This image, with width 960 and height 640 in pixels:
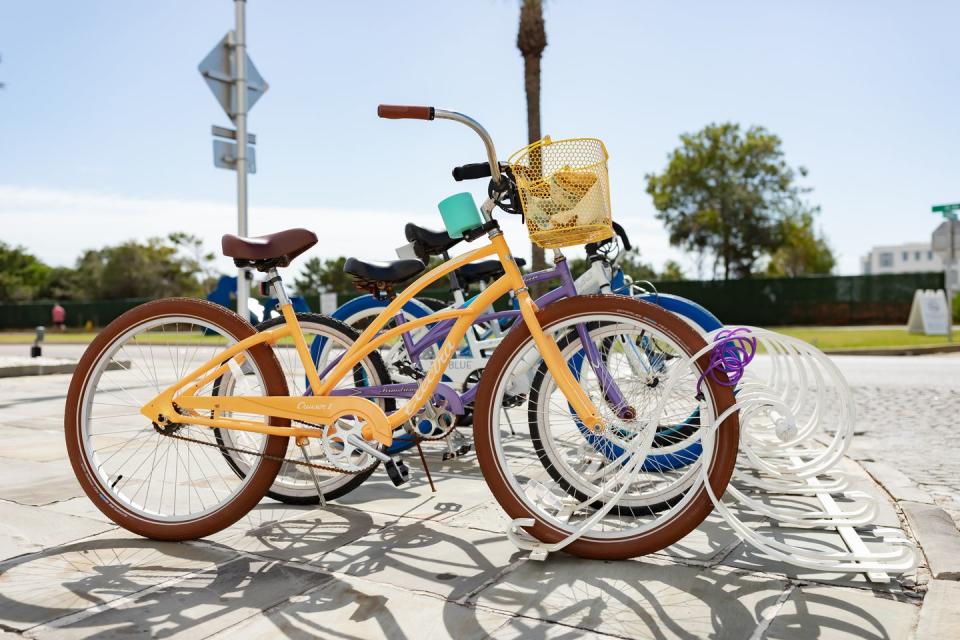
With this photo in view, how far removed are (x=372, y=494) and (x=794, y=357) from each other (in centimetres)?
228

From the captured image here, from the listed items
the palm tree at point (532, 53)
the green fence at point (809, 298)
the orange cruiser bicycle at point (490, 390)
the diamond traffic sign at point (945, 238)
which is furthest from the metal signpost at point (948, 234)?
the orange cruiser bicycle at point (490, 390)

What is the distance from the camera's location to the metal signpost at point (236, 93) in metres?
7.48

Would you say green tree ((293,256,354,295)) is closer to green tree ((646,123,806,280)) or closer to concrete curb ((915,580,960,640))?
green tree ((646,123,806,280))

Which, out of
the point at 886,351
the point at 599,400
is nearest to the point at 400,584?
the point at 599,400

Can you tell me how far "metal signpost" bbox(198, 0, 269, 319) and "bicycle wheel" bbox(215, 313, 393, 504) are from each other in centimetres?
415

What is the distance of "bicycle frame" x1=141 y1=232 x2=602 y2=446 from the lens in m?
3.12

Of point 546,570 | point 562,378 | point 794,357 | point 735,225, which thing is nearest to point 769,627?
point 546,570

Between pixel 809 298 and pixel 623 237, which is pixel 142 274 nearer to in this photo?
pixel 809 298

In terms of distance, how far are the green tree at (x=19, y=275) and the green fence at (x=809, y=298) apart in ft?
187

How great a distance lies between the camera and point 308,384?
11.3 ft

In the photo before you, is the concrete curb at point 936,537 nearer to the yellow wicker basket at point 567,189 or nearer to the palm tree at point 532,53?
the yellow wicker basket at point 567,189

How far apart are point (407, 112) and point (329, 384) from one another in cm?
115

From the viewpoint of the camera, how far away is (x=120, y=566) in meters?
2.83

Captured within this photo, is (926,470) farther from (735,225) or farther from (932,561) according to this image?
(735,225)
